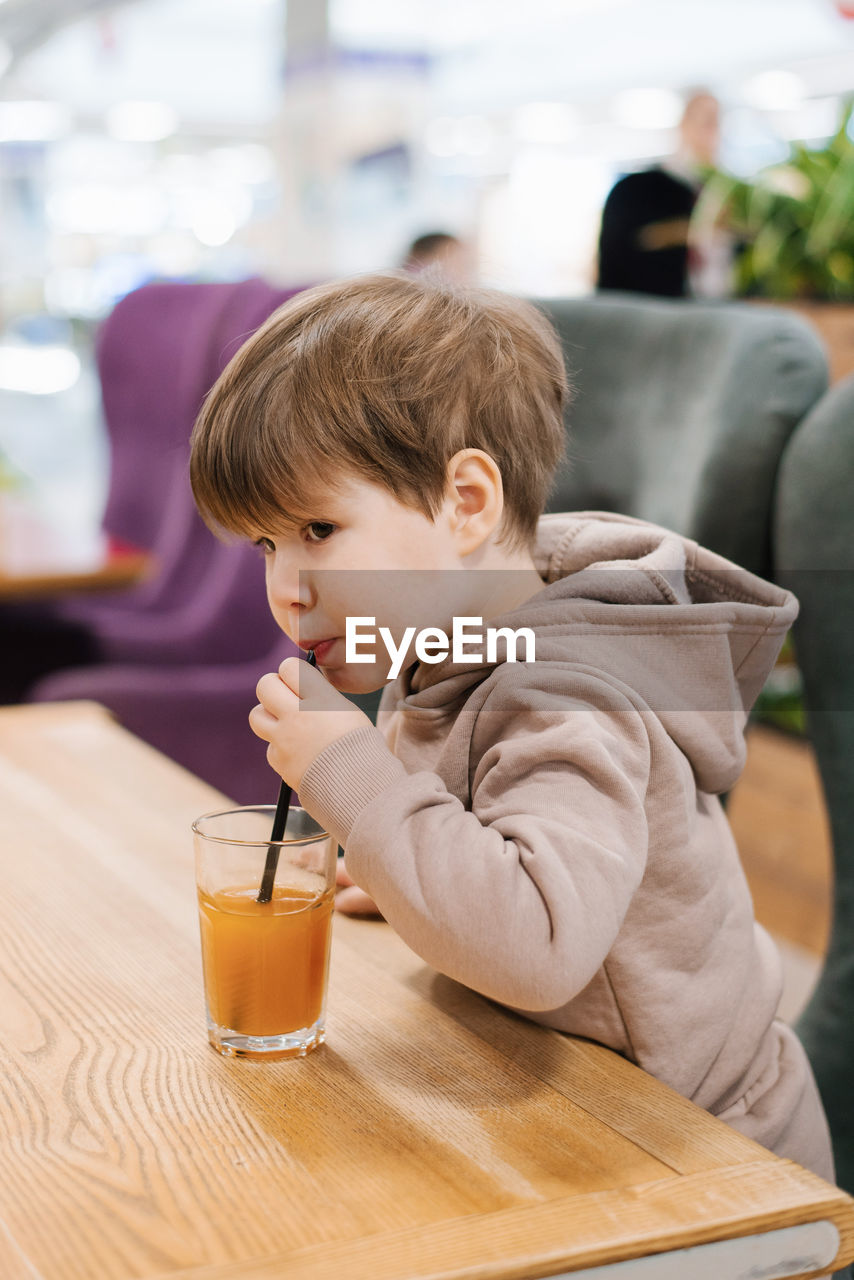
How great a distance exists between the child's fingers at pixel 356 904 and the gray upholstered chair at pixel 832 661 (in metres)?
0.48

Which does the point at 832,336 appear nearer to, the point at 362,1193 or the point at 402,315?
the point at 402,315

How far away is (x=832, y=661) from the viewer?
1.16 m

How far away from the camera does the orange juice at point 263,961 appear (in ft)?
2.35

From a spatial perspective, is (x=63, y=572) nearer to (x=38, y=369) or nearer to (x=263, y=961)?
(x=263, y=961)

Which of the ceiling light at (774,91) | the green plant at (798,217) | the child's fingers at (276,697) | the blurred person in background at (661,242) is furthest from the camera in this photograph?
the ceiling light at (774,91)

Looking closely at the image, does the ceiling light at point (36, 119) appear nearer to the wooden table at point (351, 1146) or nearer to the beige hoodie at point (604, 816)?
the beige hoodie at point (604, 816)

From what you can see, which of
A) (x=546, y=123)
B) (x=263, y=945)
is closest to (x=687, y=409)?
(x=263, y=945)

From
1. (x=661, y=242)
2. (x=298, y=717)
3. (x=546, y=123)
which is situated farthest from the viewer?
(x=546, y=123)

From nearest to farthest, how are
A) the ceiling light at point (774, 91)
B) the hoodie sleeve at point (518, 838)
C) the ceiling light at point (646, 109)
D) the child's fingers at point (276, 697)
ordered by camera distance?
1. the hoodie sleeve at point (518, 838)
2. the child's fingers at point (276, 697)
3. the ceiling light at point (774, 91)
4. the ceiling light at point (646, 109)

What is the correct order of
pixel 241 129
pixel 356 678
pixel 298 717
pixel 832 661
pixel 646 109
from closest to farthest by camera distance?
1. pixel 298 717
2. pixel 356 678
3. pixel 832 661
4. pixel 646 109
5. pixel 241 129

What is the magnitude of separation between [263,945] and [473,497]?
1.01 feet

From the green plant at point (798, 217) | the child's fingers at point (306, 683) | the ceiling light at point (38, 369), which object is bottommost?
the ceiling light at point (38, 369)

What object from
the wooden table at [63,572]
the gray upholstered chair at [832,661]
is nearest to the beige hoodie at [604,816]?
the gray upholstered chair at [832,661]

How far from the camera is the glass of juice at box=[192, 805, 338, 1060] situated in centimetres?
72
